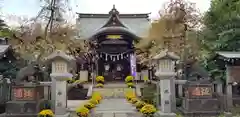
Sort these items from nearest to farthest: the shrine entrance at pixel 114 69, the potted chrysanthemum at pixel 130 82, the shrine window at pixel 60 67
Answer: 1. the shrine window at pixel 60 67
2. the potted chrysanthemum at pixel 130 82
3. the shrine entrance at pixel 114 69

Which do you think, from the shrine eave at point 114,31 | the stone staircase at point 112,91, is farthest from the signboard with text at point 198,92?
the shrine eave at point 114,31

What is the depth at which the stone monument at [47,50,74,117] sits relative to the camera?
45.4ft

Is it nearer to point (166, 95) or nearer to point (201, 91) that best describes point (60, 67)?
point (166, 95)

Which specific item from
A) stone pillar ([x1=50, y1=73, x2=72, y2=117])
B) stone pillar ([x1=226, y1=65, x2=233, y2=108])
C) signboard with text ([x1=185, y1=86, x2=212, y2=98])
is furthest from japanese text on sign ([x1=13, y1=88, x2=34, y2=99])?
stone pillar ([x1=226, y1=65, x2=233, y2=108])

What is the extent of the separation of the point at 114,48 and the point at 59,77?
19.3 metres

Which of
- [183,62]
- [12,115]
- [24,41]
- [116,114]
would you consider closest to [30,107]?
[12,115]

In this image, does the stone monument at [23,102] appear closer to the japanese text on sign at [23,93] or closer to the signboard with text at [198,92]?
the japanese text on sign at [23,93]

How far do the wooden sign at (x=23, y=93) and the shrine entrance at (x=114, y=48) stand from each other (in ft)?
59.0

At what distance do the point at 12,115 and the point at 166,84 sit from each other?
24.4ft

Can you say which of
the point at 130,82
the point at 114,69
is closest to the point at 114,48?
the point at 114,69

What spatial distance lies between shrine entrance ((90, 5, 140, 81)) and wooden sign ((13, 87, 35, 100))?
18.0 meters

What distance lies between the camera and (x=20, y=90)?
1346 cm

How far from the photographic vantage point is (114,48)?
3288cm

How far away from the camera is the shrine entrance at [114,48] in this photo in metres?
31.6
